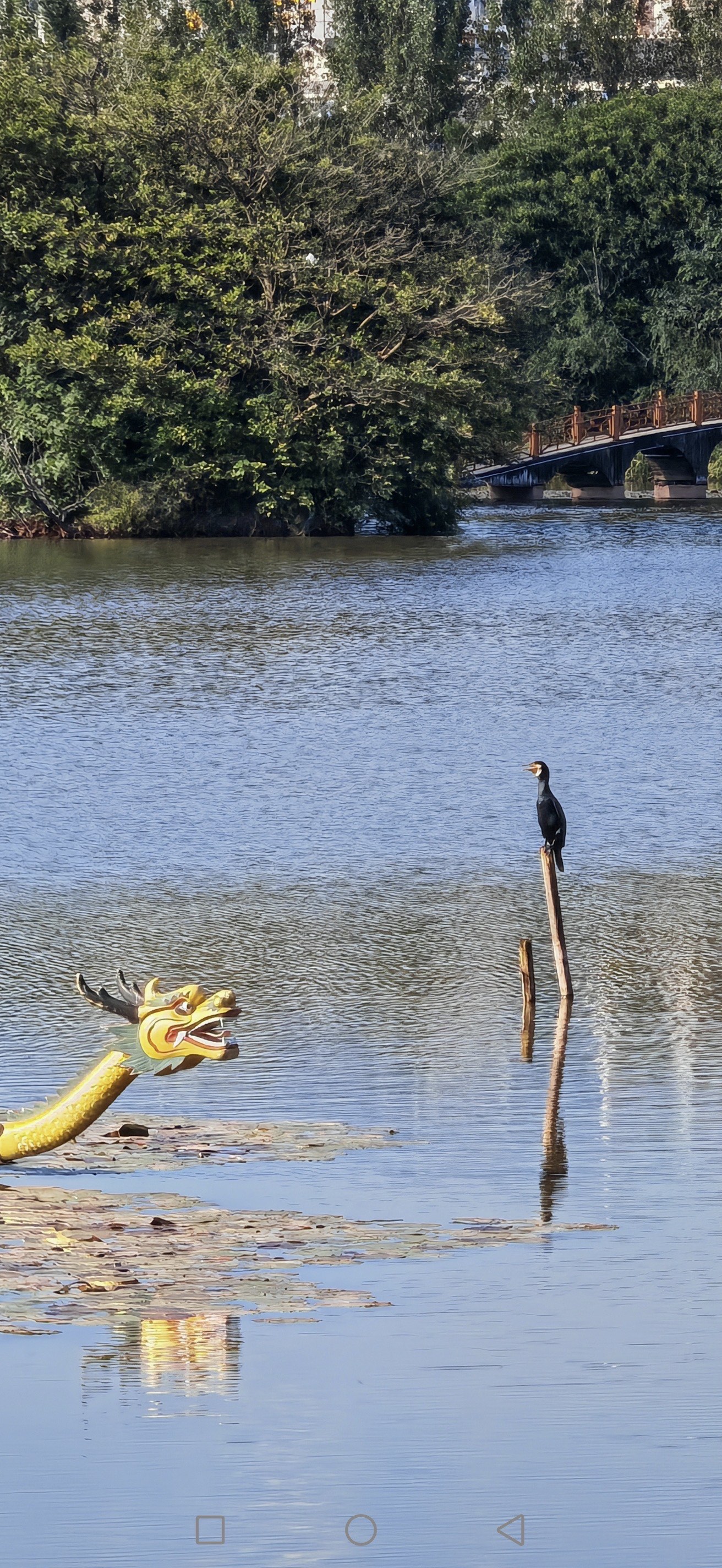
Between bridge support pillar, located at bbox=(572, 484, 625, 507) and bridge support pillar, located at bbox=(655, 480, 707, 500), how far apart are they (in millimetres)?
1219

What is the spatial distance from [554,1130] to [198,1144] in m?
1.76

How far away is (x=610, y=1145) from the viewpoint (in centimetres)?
1076

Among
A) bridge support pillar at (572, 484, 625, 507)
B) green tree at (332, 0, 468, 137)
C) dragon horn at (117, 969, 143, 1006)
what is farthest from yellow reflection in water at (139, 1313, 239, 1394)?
green tree at (332, 0, 468, 137)

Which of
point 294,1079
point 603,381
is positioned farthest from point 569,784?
point 603,381

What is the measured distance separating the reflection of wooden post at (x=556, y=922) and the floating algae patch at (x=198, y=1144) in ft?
9.66

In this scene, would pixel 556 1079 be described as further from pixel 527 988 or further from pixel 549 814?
pixel 549 814

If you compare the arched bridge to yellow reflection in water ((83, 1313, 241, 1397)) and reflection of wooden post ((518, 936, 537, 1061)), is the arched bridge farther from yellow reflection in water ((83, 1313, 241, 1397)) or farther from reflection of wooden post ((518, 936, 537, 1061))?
yellow reflection in water ((83, 1313, 241, 1397))

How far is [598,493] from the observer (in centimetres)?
7381

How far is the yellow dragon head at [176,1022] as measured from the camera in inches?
326

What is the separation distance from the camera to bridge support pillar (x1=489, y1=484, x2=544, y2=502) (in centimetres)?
7188

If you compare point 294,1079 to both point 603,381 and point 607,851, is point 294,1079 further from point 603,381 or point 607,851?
point 603,381

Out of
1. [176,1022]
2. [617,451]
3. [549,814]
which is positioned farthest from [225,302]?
[176,1022]

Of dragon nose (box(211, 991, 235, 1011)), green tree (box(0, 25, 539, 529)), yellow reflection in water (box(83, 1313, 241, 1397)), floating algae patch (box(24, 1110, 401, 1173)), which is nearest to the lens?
yellow reflection in water (box(83, 1313, 241, 1397))

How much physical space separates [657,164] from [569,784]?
55.3m
